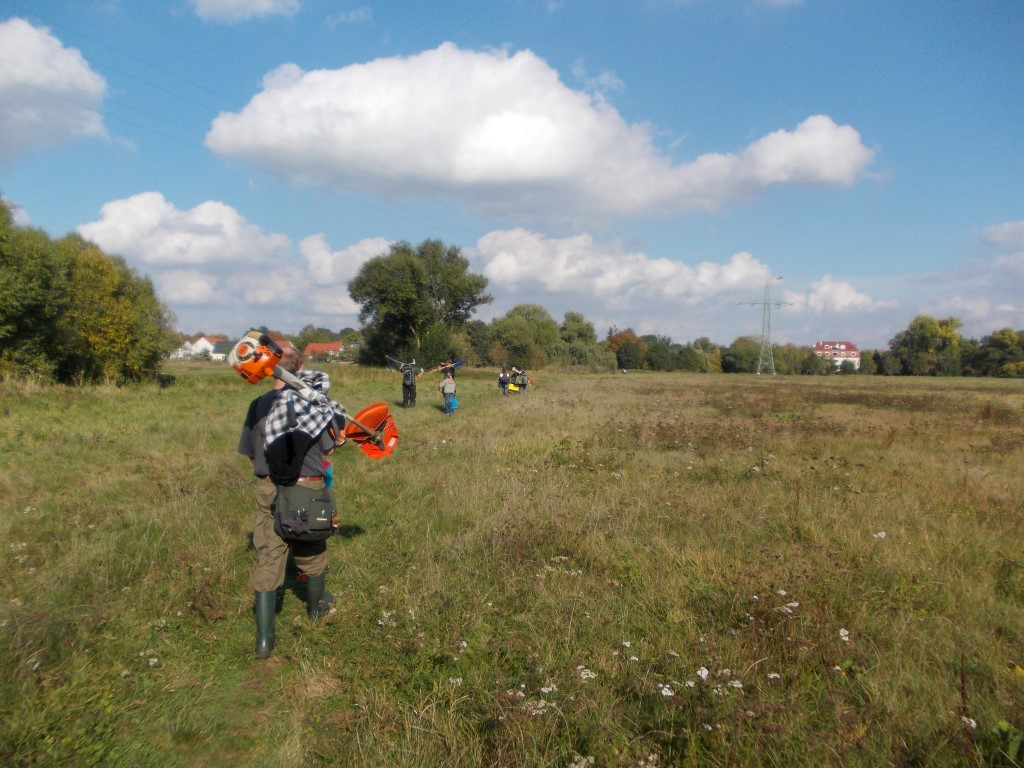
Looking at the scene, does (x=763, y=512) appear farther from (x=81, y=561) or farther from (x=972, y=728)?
(x=81, y=561)

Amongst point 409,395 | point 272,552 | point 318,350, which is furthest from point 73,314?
point 272,552

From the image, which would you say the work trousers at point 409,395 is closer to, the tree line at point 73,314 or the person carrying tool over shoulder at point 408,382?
the person carrying tool over shoulder at point 408,382

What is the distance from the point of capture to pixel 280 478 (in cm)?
430

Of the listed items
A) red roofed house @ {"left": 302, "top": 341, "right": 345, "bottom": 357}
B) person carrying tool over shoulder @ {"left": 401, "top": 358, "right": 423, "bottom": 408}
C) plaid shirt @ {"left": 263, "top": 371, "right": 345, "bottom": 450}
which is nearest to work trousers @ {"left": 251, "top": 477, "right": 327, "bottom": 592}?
plaid shirt @ {"left": 263, "top": 371, "right": 345, "bottom": 450}

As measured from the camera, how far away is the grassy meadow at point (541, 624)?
2.97 m

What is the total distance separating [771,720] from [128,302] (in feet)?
99.9

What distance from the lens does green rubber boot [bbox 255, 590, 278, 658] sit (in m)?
4.13

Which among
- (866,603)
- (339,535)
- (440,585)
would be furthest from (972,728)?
(339,535)

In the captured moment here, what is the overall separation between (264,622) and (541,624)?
1.98 meters

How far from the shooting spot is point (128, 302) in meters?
26.4

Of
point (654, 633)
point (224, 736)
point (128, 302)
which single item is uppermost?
point (128, 302)

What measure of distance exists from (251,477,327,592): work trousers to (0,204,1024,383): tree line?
4.34ft

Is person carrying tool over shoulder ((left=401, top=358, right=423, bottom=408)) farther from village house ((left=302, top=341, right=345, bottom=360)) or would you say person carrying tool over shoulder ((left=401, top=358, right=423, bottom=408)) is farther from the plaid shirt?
the plaid shirt

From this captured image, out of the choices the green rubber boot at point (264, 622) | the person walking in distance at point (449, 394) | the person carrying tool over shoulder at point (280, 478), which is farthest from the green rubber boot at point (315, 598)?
the person walking in distance at point (449, 394)
